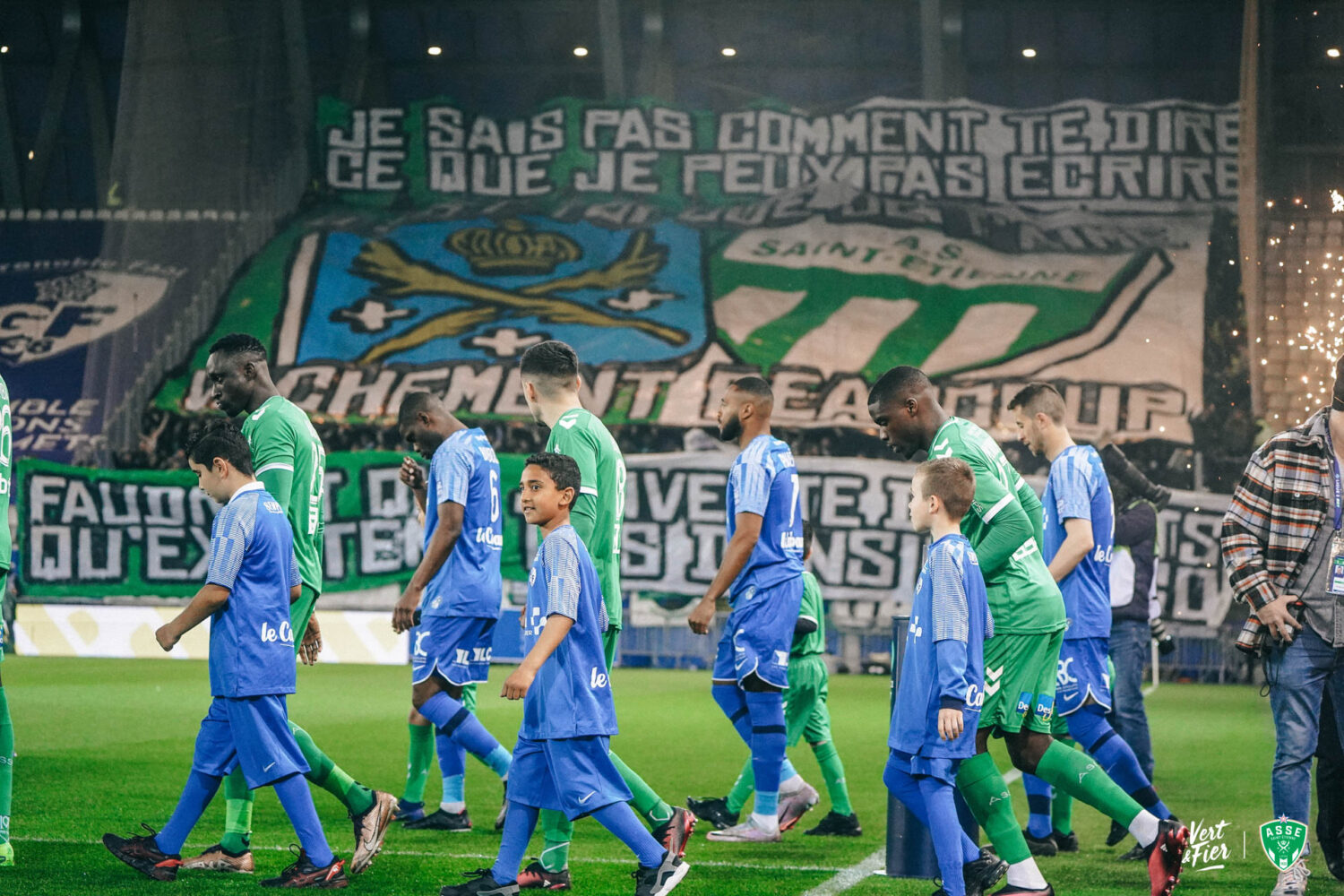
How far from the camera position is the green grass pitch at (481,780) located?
5859 mm

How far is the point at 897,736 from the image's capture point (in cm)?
492

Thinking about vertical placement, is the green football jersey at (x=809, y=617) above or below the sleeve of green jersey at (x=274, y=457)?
below

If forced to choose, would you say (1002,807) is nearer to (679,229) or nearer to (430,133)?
(679,229)

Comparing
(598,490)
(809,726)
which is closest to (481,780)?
(809,726)

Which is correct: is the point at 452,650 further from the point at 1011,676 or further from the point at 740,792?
the point at 1011,676

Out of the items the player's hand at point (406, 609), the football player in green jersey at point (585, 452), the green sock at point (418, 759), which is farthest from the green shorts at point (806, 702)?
the player's hand at point (406, 609)

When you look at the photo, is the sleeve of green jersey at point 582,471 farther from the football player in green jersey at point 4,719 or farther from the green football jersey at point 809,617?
the football player in green jersey at point 4,719

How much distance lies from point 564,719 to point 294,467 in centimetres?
176

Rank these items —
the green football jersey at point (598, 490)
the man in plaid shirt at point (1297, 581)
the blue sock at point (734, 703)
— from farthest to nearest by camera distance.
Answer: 1. the blue sock at point (734, 703)
2. the green football jersey at point (598, 490)
3. the man in plaid shirt at point (1297, 581)

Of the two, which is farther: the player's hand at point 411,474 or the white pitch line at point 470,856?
the player's hand at point 411,474

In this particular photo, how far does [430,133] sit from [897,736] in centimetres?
1922

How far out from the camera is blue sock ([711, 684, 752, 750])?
680cm

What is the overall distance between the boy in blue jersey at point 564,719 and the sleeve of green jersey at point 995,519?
4.55 ft

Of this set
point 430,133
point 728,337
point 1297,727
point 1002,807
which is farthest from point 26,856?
point 430,133
